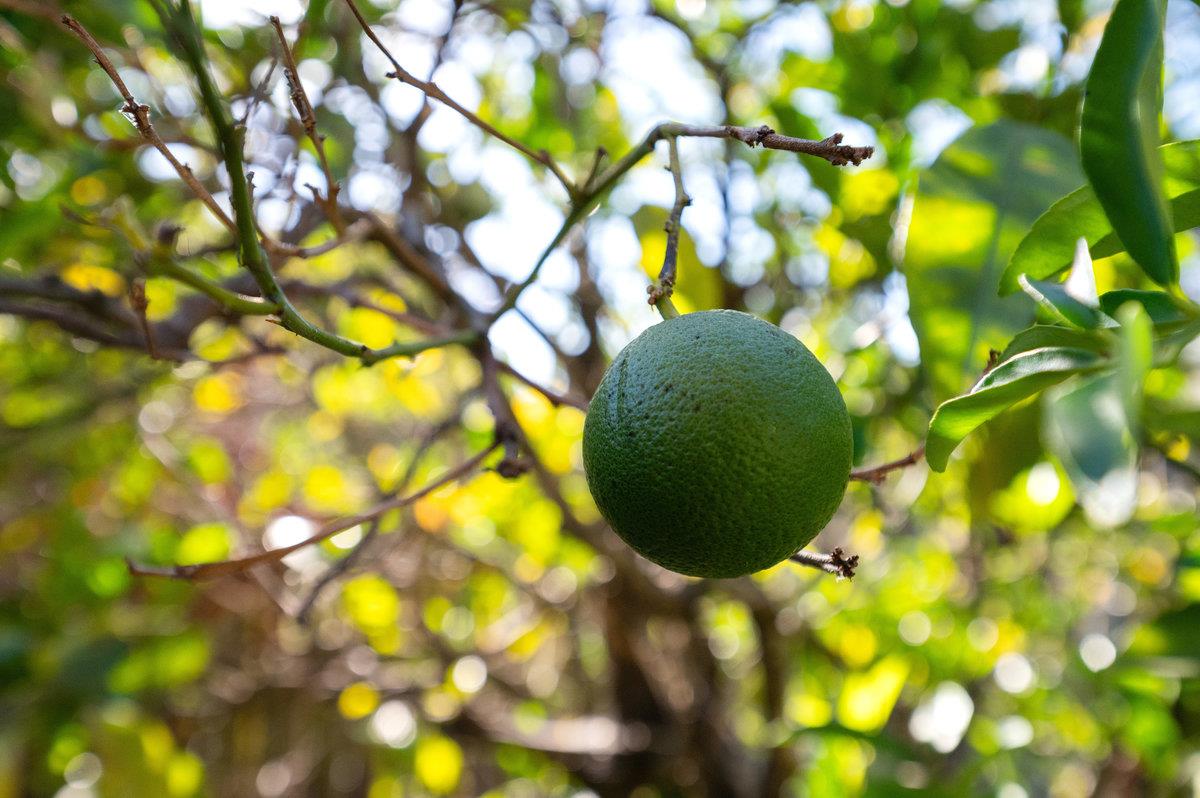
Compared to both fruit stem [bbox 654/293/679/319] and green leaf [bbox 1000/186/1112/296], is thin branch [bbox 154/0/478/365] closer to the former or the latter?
fruit stem [bbox 654/293/679/319]

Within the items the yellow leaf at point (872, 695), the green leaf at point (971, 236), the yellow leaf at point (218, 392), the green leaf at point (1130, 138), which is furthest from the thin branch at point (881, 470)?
the yellow leaf at point (218, 392)

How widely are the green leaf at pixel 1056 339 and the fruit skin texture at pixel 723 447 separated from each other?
0.17 m

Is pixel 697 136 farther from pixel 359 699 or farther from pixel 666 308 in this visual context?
pixel 359 699

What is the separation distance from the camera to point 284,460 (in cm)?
398

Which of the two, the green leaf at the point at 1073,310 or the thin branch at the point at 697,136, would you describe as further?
the thin branch at the point at 697,136

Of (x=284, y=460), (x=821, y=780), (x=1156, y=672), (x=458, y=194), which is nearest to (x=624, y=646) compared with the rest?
(x=821, y=780)

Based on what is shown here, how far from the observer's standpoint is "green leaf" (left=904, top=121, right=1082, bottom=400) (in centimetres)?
96

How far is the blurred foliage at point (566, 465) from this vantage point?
124cm

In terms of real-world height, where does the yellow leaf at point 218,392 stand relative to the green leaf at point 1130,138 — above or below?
below

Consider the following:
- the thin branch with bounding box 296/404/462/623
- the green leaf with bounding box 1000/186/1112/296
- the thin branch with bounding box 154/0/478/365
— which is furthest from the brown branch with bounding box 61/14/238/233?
the green leaf with bounding box 1000/186/1112/296

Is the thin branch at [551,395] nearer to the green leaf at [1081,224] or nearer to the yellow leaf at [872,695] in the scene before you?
the green leaf at [1081,224]

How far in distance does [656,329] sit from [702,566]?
22 centimetres

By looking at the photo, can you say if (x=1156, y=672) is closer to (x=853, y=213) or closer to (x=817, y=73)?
(x=853, y=213)

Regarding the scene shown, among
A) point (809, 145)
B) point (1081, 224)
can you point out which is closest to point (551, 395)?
point (809, 145)
